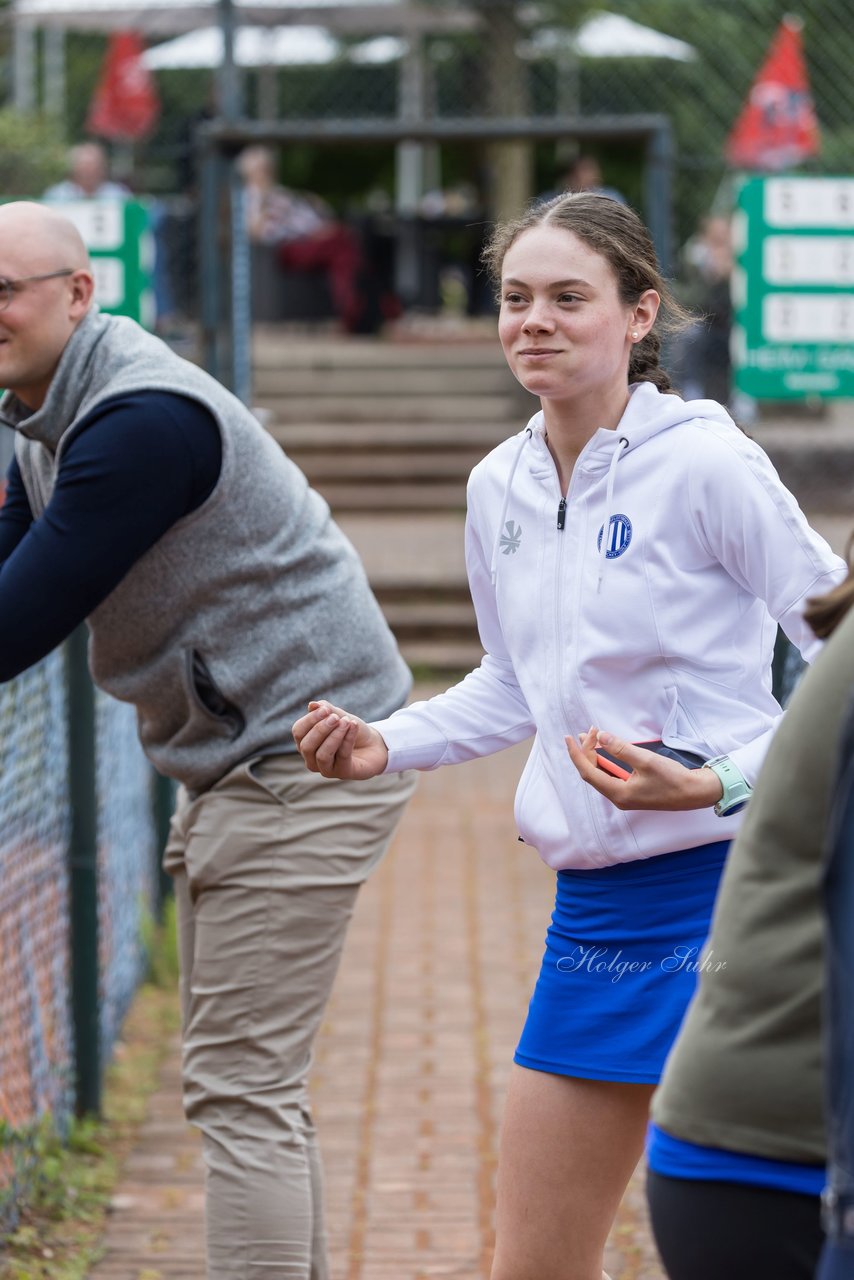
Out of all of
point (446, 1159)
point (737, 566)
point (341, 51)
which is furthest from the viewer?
point (341, 51)

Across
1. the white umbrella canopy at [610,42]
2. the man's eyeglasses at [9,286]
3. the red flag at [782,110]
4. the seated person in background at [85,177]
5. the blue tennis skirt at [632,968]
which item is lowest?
the blue tennis skirt at [632,968]

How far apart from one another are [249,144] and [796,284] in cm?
258

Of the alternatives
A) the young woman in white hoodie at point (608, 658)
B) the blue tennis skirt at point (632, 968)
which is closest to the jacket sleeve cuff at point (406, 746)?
the young woman in white hoodie at point (608, 658)

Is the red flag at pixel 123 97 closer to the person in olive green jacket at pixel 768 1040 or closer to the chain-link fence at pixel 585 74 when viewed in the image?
the chain-link fence at pixel 585 74

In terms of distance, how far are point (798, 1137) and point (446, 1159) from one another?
116 inches

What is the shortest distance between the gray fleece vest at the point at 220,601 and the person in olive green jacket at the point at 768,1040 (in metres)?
1.40

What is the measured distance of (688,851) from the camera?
2531 mm

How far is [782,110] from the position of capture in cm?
1045

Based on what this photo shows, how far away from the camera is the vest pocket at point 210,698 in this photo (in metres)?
3.08

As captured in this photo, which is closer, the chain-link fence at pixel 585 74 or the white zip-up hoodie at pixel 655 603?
the white zip-up hoodie at pixel 655 603

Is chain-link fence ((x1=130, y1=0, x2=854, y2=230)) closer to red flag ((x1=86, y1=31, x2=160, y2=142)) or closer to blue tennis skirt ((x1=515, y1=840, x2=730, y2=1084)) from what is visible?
red flag ((x1=86, y1=31, x2=160, y2=142))

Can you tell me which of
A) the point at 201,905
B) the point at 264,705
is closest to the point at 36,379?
the point at 264,705

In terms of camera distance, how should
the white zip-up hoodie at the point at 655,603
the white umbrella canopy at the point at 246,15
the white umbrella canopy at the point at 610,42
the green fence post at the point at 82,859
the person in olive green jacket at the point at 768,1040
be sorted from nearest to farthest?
the person in olive green jacket at the point at 768,1040, the white zip-up hoodie at the point at 655,603, the green fence post at the point at 82,859, the white umbrella canopy at the point at 610,42, the white umbrella canopy at the point at 246,15

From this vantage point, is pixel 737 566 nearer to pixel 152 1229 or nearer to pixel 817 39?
pixel 152 1229
